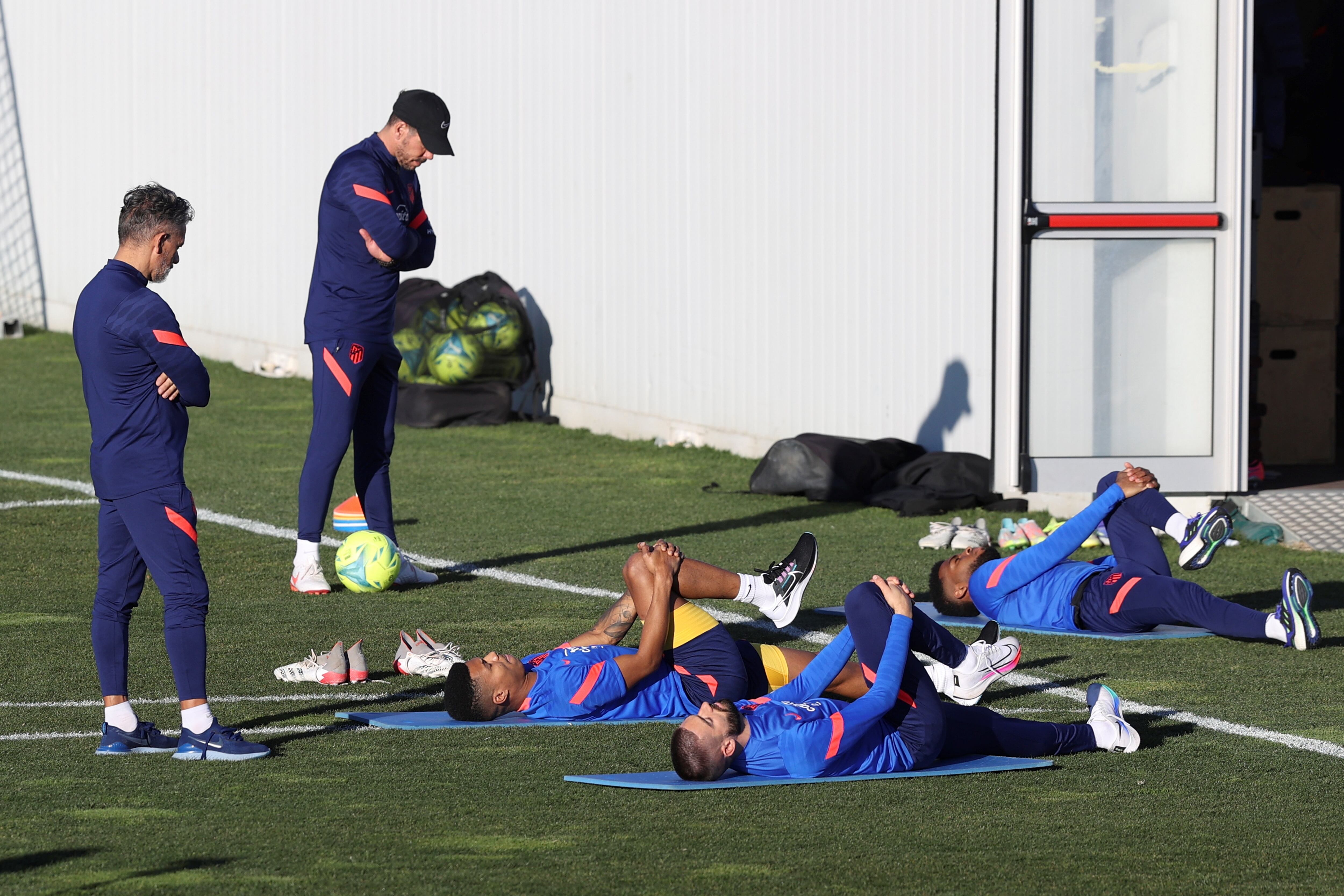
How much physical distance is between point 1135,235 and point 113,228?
14267mm

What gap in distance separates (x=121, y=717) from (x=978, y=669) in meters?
3.01

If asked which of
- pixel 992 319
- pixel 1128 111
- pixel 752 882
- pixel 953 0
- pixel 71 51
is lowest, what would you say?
pixel 752 882

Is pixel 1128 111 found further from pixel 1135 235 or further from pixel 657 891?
pixel 657 891

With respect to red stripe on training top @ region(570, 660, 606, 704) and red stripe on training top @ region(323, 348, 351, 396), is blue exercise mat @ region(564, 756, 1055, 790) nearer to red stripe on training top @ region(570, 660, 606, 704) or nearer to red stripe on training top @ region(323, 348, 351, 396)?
red stripe on training top @ region(570, 660, 606, 704)

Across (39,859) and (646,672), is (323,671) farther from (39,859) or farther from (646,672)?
(39,859)

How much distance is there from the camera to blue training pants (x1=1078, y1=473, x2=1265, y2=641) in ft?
25.4

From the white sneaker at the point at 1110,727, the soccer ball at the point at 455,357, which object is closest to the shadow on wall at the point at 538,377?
the soccer ball at the point at 455,357

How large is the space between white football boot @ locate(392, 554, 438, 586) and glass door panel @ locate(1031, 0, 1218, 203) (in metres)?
4.42

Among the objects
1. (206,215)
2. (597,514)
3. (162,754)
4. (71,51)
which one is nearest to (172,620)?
(162,754)

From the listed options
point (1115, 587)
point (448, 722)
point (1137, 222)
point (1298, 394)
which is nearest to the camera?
point (448, 722)

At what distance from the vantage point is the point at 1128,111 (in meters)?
11.1

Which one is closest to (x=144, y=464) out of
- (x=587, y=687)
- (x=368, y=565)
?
(x=587, y=687)

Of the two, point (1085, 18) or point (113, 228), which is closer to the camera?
point (1085, 18)

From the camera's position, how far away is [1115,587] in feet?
26.2
